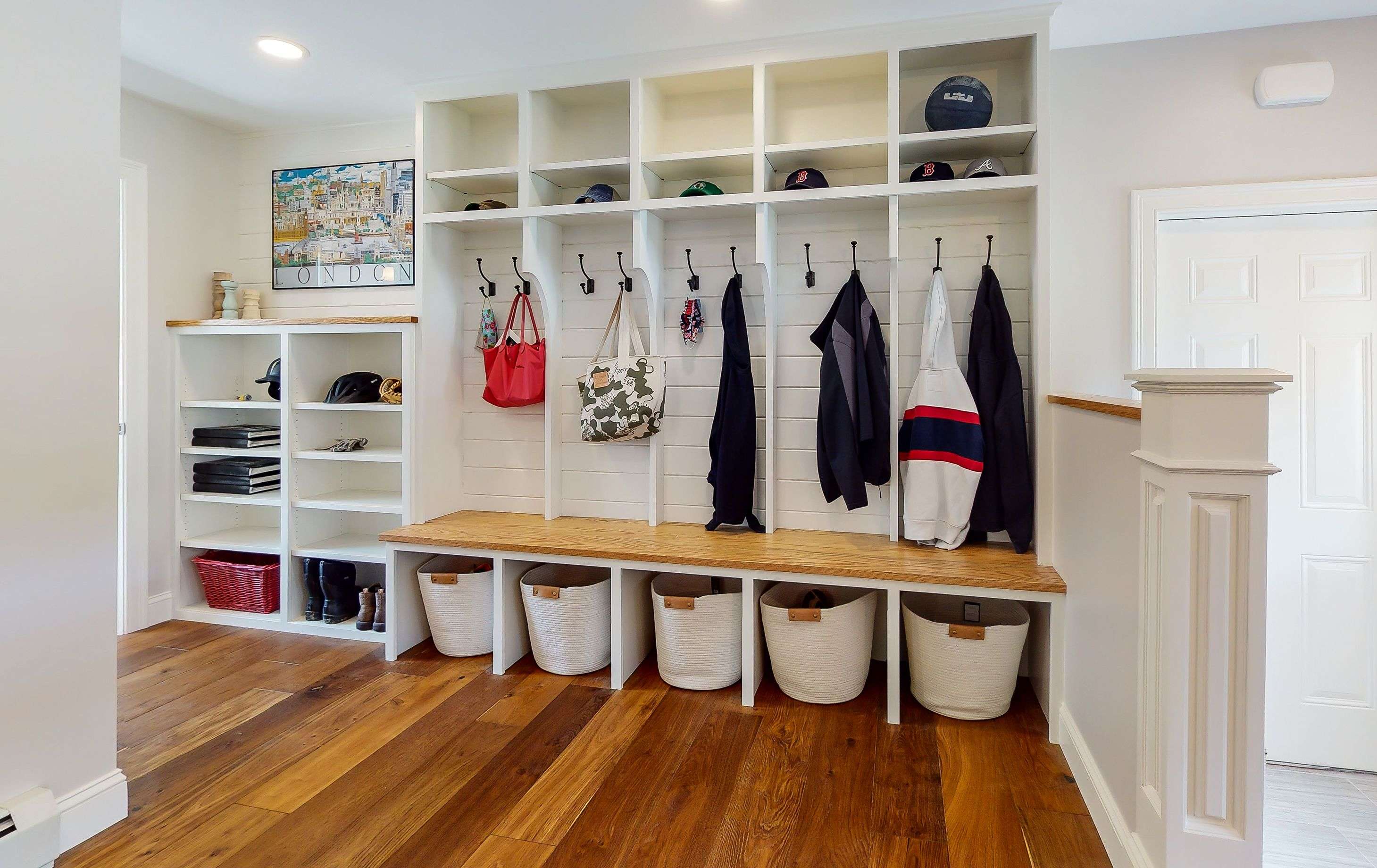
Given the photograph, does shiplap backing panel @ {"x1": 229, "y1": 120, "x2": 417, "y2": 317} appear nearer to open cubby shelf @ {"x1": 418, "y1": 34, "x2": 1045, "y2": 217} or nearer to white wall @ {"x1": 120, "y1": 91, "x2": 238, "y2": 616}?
white wall @ {"x1": 120, "y1": 91, "x2": 238, "y2": 616}

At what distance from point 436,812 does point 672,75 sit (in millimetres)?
2610

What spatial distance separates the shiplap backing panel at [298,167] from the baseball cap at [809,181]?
5.97 ft

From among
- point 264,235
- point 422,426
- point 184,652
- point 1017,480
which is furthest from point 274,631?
point 1017,480

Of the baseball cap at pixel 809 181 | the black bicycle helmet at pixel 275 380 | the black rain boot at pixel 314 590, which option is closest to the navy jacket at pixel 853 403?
the baseball cap at pixel 809 181

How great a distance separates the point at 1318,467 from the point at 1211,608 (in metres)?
1.83

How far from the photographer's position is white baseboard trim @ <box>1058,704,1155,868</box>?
1.60 metres

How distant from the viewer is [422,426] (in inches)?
125

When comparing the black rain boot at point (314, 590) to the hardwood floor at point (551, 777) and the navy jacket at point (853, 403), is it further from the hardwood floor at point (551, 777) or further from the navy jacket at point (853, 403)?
the navy jacket at point (853, 403)

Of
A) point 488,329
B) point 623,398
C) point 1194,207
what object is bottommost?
point 623,398

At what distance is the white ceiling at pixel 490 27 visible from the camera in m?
2.48

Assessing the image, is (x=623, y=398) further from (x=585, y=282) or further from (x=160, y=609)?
(x=160, y=609)

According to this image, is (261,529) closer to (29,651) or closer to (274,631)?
(274,631)

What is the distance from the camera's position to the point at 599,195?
9.92 ft

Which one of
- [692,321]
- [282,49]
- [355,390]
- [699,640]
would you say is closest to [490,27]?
[282,49]
